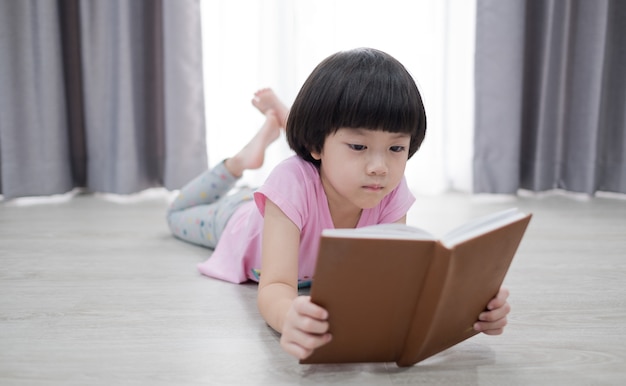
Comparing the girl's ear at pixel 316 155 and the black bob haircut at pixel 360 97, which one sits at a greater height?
the black bob haircut at pixel 360 97

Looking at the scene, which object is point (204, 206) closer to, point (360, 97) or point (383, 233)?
point (360, 97)

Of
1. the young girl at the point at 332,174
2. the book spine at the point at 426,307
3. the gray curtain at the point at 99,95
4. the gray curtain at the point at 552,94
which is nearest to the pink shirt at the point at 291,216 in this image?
the young girl at the point at 332,174

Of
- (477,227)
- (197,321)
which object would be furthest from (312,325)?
(197,321)

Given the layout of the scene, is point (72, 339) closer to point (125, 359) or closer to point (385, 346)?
point (125, 359)

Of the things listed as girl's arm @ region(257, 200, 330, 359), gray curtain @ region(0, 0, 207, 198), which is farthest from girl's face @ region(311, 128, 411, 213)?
gray curtain @ region(0, 0, 207, 198)

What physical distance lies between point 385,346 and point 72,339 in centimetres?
49

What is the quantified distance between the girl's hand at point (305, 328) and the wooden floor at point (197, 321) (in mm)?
77

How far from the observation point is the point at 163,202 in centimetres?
203

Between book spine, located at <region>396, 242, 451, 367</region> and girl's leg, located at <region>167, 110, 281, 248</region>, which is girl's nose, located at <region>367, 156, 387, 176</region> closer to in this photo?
book spine, located at <region>396, 242, 451, 367</region>

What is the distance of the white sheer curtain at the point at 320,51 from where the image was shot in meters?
2.08

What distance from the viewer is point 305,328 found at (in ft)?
2.24

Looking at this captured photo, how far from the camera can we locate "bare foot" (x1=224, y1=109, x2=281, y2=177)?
4.75ft

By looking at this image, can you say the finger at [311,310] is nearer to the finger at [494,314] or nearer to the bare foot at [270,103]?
the finger at [494,314]

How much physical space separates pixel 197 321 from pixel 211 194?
60cm
